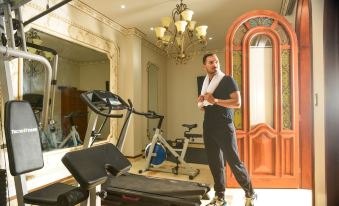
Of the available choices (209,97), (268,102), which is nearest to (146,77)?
(268,102)

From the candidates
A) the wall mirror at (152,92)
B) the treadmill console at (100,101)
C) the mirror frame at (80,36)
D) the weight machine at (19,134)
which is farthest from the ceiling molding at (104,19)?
the treadmill console at (100,101)

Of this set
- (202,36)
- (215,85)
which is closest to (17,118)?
(215,85)

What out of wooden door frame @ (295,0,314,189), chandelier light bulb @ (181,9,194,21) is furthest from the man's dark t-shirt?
wooden door frame @ (295,0,314,189)

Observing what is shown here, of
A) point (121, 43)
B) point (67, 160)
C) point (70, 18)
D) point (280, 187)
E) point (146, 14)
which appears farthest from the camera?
point (121, 43)

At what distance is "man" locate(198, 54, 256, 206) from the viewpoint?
7.91 ft

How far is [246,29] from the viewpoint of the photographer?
3.40 meters

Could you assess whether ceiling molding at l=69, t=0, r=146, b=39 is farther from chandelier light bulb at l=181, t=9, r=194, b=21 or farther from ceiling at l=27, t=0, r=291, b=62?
chandelier light bulb at l=181, t=9, r=194, b=21

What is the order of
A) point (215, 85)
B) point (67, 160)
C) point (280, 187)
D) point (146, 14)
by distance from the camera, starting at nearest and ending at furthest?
point (67, 160), point (215, 85), point (280, 187), point (146, 14)

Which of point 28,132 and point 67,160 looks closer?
point 67,160

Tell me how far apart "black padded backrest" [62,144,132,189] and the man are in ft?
4.31

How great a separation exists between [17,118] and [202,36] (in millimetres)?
2705

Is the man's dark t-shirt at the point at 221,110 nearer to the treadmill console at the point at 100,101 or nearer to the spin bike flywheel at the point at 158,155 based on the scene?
the treadmill console at the point at 100,101

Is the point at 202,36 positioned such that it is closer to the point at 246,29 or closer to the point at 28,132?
the point at 246,29

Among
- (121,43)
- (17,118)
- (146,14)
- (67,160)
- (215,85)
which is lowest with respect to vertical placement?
(67,160)
